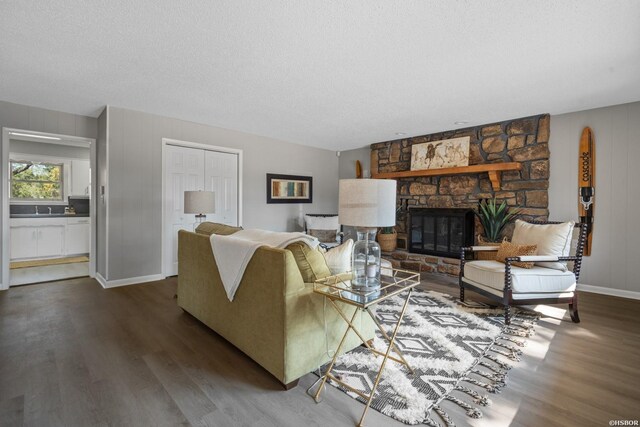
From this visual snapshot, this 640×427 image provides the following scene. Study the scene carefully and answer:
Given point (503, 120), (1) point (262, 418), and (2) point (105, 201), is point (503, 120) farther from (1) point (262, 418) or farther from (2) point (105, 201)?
(2) point (105, 201)

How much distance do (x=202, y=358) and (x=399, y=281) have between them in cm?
152

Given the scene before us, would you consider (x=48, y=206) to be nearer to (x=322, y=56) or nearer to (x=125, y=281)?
(x=125, y=281)

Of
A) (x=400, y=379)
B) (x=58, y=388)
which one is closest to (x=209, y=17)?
(x=58, y=388)

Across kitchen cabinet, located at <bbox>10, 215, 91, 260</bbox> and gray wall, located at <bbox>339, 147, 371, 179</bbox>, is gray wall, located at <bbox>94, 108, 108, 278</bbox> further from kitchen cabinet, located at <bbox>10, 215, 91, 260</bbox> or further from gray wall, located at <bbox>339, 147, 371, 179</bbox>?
gray wall, located at <bbox>339, 147, 371, 179</bbox>

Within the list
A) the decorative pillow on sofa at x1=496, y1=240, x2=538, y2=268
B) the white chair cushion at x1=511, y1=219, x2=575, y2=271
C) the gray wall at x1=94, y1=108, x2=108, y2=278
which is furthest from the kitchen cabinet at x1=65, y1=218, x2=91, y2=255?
the white chair cushion at x1=511, y1=219, x2=575, y2=271

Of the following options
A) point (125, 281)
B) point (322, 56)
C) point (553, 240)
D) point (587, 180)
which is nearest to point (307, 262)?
point (322, 56)

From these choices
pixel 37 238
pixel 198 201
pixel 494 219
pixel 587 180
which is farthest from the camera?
pixel 37 238

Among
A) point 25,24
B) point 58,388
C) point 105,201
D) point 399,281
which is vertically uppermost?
point 25,24

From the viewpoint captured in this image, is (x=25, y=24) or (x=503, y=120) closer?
(x=25, y=24)

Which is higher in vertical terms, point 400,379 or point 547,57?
point 547,57

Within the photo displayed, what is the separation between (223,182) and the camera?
5.10m

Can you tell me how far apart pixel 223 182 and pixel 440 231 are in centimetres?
380

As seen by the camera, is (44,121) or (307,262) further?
(44,121)

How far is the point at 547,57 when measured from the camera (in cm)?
254
